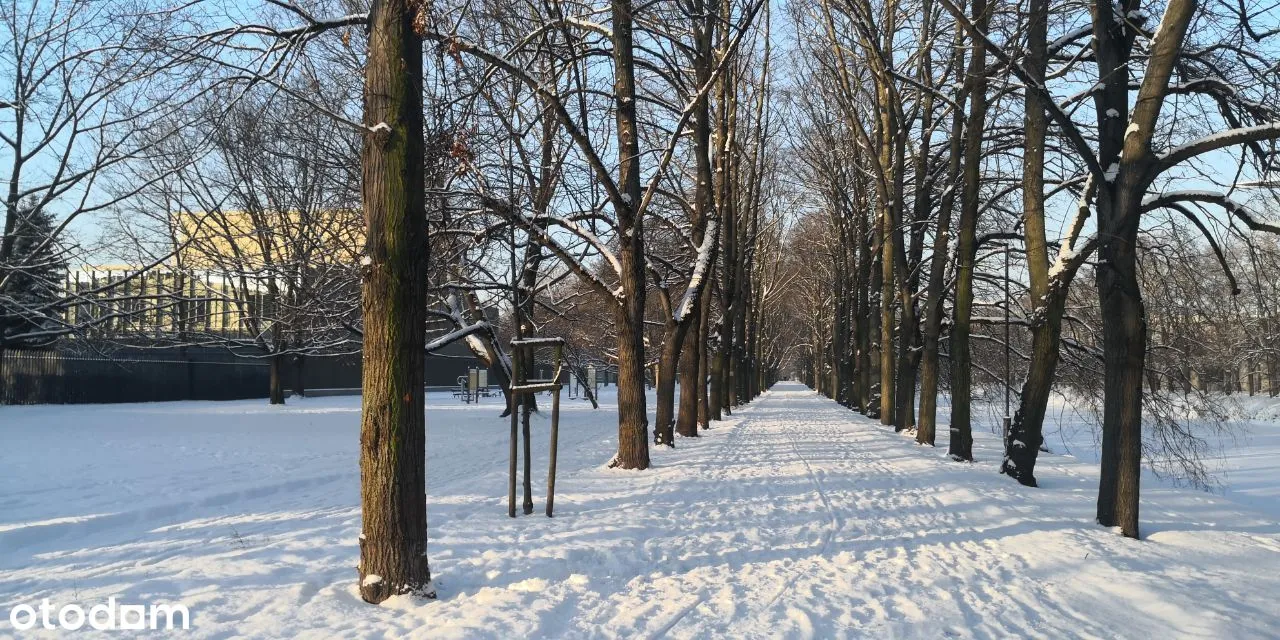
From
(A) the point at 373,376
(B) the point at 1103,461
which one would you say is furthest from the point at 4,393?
(B) the point at 1103,461

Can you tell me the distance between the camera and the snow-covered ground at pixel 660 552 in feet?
16.7

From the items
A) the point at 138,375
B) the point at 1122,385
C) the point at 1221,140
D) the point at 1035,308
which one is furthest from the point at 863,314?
the point at 138,375

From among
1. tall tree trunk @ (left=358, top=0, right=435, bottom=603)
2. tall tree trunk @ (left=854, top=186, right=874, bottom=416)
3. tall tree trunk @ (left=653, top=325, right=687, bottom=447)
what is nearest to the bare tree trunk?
tall tree trunk @ (left=854, top=186, right=874, bottom=416)

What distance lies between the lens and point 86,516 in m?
8.24

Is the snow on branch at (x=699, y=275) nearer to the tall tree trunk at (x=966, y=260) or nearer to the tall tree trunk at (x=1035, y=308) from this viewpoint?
the tall tree trunk at (x=966, y=260)

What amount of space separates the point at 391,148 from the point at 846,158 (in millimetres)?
22364

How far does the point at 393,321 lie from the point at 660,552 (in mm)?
3078

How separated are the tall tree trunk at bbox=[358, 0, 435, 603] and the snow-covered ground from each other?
39cm

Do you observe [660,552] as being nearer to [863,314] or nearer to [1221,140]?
[1221,140]

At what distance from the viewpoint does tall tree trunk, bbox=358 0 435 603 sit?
17.1ft

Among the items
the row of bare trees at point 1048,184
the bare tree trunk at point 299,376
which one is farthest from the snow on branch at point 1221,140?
the bare tree trunk at point 299,376

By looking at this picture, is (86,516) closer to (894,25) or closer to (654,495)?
(654,495)

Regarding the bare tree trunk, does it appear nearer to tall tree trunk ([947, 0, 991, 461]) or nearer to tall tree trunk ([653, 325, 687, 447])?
tall tree trunk ([653, 325, 687, 447])

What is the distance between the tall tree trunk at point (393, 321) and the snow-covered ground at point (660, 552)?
1.26 feet
